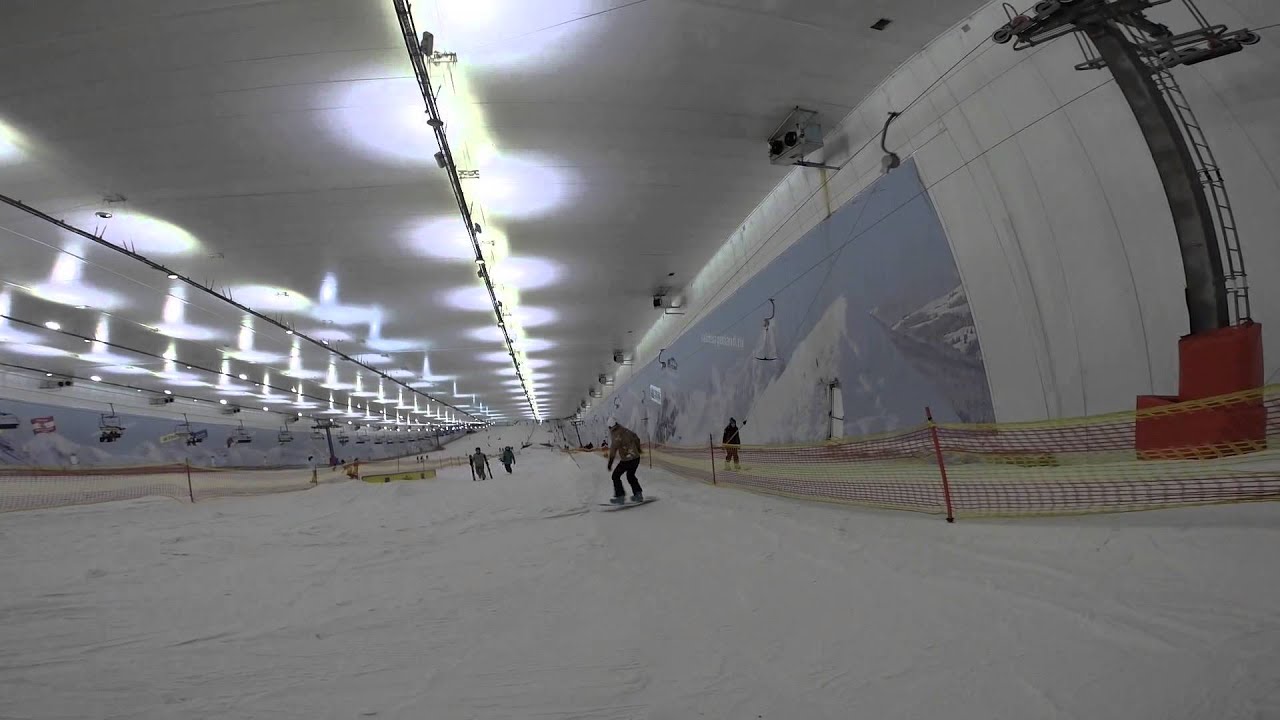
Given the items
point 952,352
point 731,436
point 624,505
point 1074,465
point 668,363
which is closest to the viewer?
point 1074,465

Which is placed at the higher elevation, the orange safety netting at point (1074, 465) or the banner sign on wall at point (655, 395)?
the banner sign on wall at point (655, 395)

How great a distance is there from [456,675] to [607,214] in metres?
9.96

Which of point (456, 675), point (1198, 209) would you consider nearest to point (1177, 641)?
point (456, 675)

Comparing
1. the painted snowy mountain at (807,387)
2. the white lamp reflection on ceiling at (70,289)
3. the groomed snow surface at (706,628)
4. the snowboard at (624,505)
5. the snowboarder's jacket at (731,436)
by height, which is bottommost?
the snowboard at (624,505)

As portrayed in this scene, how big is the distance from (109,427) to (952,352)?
122ft

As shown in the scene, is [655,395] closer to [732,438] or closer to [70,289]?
[732,438]

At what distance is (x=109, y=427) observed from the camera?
90.0 ft

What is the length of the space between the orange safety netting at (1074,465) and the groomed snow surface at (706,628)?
38cm

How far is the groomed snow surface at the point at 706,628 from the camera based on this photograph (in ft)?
6.33

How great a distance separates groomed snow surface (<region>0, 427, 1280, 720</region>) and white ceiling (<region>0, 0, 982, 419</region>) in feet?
18.4

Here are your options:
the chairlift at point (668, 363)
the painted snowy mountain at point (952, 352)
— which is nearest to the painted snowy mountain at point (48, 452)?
the chairlift at point (668, 363)

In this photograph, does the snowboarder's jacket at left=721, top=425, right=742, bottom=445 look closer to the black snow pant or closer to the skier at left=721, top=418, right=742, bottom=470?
the skier at left=721, top=418, right=742, bottom=470

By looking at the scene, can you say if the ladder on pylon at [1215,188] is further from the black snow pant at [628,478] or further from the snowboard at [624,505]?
the black snow pant at [628,478]

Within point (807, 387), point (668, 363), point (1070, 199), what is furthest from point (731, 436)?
A: point (1070, 199)
